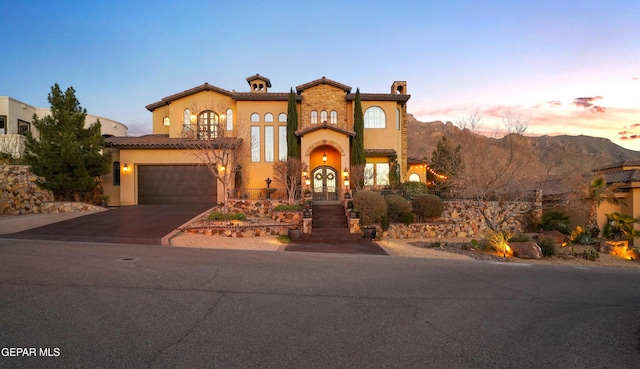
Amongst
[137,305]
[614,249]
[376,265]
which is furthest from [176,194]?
[614,249]

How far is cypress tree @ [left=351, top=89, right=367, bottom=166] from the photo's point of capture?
2441 centimetres

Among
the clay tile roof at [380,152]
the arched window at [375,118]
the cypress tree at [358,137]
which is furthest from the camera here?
the arched window at [375,118]

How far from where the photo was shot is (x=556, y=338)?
4727 millimetres

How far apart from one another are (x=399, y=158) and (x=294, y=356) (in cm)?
2440

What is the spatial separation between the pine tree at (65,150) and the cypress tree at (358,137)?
51.7 ft

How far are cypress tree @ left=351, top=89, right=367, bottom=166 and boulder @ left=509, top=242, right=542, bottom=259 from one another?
11.9 meters

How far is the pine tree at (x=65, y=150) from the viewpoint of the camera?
20297 millimetres

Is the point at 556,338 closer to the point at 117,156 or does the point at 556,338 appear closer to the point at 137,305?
the point at 137,305

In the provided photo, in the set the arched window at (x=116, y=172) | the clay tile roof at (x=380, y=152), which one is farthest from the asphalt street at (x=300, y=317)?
the arched window at (x=116, y=172)

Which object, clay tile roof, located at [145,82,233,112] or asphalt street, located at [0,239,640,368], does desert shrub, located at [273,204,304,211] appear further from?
clay tile roof, located at [145,82,233,112]

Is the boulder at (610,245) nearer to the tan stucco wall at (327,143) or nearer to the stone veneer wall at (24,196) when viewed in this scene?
the tan stucco wall at (327,143)

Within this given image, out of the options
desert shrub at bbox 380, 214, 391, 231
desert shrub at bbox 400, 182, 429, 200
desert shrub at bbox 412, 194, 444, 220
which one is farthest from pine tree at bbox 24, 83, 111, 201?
desert shrub at bbox 412, 194, 444, 220

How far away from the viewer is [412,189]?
22641 mm

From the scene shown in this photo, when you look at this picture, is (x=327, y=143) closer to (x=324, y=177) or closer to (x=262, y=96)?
(x=324, y=177)
